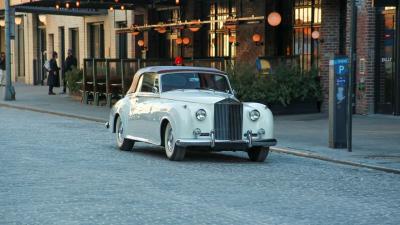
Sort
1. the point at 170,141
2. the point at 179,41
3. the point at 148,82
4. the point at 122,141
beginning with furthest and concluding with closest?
the point at 179,41, the point at 122,141, the point at 148,82, the point at 170,141

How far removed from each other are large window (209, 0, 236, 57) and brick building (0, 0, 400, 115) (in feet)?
0.12

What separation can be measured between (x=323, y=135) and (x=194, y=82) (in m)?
4.42

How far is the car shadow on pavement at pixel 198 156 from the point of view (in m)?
15.1

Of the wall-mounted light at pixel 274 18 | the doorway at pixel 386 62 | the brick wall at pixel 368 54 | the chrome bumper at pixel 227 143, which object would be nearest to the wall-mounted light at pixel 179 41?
the wall-mounted light at pixel 274 18

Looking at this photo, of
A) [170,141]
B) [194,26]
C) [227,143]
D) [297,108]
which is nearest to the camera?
[227,143]

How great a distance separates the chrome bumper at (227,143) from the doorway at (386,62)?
33.1 ft

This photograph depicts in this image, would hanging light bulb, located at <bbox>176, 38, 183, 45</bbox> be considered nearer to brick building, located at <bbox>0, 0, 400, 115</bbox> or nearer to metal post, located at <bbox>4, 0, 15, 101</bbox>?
brick building, located at <bbox>0, 0, 400, 115</bbox>

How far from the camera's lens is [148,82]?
16312 mm

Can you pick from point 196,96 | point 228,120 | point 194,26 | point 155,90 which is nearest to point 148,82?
point 155,90

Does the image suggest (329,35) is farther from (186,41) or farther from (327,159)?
(327,159)

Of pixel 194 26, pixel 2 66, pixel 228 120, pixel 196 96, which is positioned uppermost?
pixel 194 26

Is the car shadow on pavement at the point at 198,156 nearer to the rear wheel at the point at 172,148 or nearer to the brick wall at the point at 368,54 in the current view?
the rear wheel at the point at 172,148

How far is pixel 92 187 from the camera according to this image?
445 inches

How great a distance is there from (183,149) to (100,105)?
16242mm
